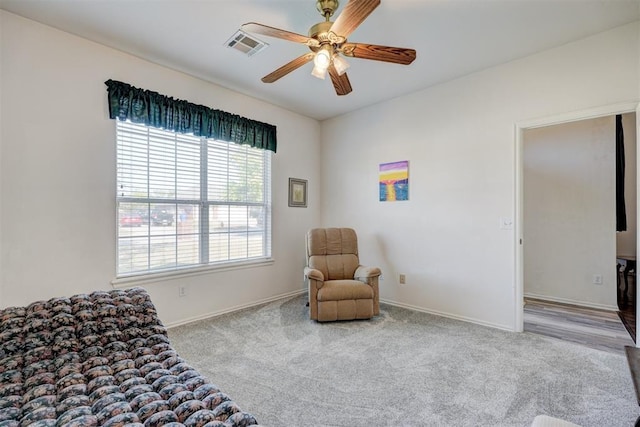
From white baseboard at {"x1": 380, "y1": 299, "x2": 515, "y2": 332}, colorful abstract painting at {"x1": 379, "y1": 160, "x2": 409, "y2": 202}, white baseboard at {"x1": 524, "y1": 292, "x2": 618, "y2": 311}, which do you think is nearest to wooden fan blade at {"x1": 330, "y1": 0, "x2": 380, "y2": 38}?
colorful abstract painting at {"x1": 379, "y1": 160, "x2": 409, "y2": 202}

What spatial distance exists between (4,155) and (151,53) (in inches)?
58.2

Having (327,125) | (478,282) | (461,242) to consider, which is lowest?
(478,282)

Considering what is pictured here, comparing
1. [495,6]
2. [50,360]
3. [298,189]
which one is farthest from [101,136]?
[495,6]

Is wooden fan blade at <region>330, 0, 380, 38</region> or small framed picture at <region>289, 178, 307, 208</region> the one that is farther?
small framed picture at <region>289, 178, 307, 208</region>

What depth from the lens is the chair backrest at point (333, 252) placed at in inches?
148

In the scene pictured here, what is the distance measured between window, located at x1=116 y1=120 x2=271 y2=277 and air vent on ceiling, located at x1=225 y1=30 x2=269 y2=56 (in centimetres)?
115

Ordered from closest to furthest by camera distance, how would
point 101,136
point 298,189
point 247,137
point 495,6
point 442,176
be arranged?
point 495,6 < point 101,136 < point 442,176 < point 247,137 < point 298,189


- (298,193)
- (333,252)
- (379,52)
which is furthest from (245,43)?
(333,252)

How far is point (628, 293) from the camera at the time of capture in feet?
13.6

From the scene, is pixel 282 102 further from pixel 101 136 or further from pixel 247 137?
pixel 101 136

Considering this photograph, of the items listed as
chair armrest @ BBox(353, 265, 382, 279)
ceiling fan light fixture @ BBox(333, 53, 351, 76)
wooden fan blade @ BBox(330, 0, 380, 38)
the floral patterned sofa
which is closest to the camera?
the floral patterned sofa

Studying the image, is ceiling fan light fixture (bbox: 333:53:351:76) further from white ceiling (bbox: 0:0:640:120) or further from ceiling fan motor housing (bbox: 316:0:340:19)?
white ceiling (bbox: 0:0:640:120)

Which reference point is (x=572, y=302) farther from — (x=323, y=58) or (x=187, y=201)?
(x=187, y=201)

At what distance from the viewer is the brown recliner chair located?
3.26m
